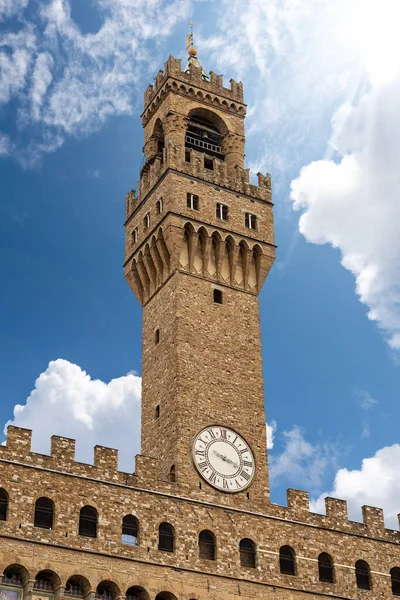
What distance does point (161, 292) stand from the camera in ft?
169

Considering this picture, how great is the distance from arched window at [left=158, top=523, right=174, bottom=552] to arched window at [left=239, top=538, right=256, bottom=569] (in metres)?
3.39

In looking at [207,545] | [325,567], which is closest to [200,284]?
[207,545]

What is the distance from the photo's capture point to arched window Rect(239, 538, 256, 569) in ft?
144

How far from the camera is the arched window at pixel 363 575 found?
4641 cm

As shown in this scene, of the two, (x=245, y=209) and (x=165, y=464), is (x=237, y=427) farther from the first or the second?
(x=245, y=209)

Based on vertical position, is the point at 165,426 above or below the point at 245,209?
below

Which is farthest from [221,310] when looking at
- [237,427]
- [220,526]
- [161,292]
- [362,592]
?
[362,592]

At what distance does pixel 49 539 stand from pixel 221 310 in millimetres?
16083

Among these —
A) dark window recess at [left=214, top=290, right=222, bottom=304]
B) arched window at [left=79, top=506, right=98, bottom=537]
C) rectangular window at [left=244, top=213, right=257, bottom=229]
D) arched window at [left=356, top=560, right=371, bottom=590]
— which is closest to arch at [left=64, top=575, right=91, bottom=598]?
arched window at [left=79, top=506, right=98, bottom=537]

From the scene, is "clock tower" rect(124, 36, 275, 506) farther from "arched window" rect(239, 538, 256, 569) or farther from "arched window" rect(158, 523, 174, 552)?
"arched window" rect(158, 523, 174, 552)

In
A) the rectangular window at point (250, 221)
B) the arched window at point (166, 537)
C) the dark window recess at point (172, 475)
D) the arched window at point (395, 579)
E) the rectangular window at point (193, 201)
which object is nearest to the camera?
the arched window at point (166, 537)

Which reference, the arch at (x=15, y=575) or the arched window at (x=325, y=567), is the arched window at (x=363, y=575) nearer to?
the arched window at (x=325, y=567)

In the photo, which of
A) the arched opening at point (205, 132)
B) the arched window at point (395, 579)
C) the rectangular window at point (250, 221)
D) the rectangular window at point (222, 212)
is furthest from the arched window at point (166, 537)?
the arched opening at point (205, 132)

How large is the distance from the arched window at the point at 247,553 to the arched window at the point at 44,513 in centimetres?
888
